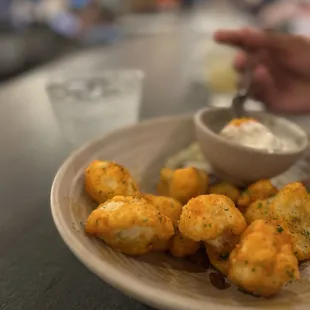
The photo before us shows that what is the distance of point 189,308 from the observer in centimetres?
38

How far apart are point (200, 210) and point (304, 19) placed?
2837 millimetres

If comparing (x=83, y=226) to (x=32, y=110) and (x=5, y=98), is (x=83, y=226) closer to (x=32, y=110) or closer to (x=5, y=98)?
(x=32, y=110)

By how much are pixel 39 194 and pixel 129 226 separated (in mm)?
339

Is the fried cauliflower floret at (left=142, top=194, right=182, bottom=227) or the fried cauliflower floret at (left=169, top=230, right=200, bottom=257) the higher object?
the fried cauliflower floret at (left=142, top=194, right=182, bottom=227)

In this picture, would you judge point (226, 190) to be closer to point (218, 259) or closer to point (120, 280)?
point (218, 259)

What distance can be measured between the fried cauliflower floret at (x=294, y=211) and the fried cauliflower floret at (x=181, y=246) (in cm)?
10

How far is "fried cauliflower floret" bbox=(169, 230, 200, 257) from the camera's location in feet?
1.68

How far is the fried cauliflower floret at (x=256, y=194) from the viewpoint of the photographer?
1.91 feet

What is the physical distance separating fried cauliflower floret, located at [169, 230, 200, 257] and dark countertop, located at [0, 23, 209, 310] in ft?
0.25

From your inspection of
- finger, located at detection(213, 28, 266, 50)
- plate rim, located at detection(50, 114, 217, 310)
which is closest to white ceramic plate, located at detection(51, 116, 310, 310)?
plate rim, located at detection(50, 114, 217, 310)

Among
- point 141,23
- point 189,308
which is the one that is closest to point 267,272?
point 189,308

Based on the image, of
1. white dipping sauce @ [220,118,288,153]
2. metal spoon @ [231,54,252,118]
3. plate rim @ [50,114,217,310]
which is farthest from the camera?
metal spoon @ [231,54,252,118]

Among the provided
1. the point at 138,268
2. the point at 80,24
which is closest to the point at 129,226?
the point at 138,268

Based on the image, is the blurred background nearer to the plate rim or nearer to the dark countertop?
the dark countertop
